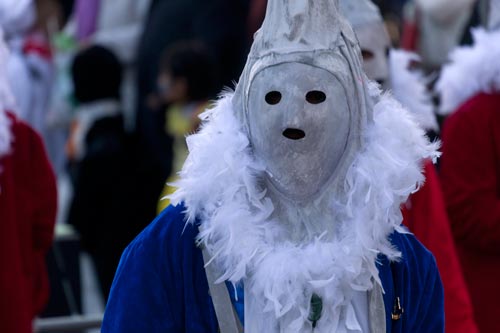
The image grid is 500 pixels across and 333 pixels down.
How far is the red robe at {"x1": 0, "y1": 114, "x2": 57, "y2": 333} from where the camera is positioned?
220 inches

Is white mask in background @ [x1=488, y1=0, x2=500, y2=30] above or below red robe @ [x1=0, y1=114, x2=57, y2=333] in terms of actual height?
above

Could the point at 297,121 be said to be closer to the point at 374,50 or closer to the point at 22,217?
the point at 374,50

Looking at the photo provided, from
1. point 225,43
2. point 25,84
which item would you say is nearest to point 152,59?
point 225,43

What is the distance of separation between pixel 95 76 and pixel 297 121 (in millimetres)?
4715

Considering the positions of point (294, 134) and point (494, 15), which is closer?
point (294, 134)

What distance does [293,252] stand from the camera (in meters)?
3.80

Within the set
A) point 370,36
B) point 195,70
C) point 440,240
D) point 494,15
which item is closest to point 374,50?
point 370,36

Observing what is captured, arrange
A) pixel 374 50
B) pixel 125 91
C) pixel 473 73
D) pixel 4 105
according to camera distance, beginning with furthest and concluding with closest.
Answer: pixel 125 91 < pixel 473 73 < pixel 4 105 < pixel 374 50

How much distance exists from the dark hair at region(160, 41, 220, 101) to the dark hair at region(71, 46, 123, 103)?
2.85ft

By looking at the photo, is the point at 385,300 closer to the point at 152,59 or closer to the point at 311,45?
the point at 311,45

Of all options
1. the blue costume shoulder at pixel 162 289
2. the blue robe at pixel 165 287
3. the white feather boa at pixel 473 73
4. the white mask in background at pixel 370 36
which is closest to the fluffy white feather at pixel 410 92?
the white mask in background at pixel 370 36

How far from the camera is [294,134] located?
3766mm

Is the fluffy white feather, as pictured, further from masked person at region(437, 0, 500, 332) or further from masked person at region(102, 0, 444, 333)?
masked person at region(102, 0, 444, 333)

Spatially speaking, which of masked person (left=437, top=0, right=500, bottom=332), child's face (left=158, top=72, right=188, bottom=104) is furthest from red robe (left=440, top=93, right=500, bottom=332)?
child's face (left=158, top=72, right=188, bottom=104)
